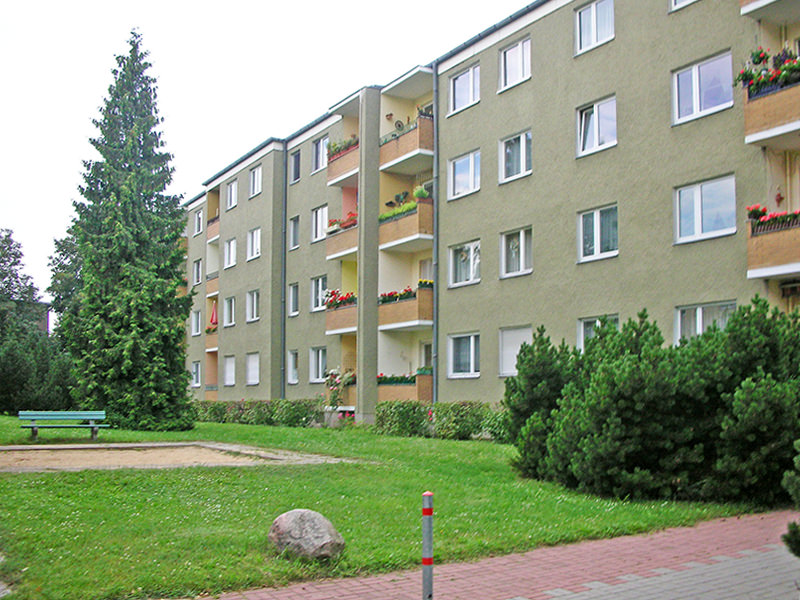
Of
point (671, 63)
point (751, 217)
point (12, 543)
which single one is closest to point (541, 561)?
point (12, 543)

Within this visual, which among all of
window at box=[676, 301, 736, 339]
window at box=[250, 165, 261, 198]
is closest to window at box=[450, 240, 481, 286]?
window at box=[676, 301, 736, 339]

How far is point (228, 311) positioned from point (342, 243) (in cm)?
1364

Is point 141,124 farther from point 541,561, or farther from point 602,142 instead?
point 541,561

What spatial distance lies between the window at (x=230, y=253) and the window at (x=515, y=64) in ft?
71.0

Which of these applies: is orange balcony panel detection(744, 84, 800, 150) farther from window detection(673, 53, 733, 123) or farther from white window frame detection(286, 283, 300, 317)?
white window frame detection(286, 283, 300, 317)

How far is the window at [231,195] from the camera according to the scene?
143 feet

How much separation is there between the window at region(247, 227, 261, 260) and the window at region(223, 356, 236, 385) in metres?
5.20

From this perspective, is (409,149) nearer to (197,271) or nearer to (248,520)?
(248,520)

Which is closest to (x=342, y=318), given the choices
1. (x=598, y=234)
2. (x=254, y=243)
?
(x=254, y=243)

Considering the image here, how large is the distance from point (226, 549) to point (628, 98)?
16.2 meters

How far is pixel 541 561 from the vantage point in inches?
335

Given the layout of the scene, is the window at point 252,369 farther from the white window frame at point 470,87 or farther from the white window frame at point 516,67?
the white window frame at point 516,67

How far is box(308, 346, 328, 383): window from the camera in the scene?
35094mm

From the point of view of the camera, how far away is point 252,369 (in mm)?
40500
